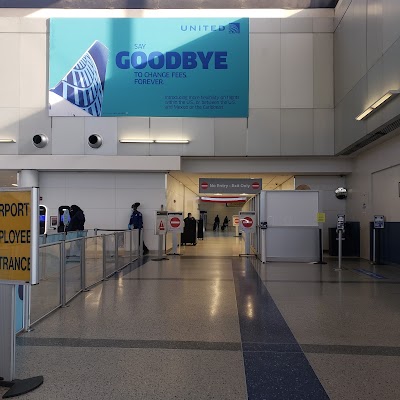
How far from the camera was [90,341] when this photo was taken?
15.6ft

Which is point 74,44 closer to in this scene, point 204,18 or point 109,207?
point 204,18

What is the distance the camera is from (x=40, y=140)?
1517cm

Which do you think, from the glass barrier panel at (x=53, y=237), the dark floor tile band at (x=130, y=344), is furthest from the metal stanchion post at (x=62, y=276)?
the glass barrier panel at (x=53, y=237)

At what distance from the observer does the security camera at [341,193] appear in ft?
52.9

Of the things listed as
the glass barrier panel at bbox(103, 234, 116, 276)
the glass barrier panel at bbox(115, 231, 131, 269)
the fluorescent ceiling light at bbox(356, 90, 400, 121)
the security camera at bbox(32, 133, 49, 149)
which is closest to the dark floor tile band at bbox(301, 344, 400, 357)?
the glass barrier panel at bbox(103, 234, 116, 276)

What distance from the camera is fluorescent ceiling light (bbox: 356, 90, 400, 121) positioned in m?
9.11

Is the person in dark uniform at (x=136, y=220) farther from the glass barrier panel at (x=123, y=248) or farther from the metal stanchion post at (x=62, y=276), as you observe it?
the metal stanchion post at (x=62, y=276)

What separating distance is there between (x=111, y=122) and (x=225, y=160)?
426 cm

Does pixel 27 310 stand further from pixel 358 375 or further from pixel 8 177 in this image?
pixel 8 177

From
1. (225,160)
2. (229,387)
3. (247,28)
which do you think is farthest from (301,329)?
(247,28)

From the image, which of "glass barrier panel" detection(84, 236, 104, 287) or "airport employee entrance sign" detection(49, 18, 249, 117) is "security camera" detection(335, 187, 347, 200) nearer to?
"airport employee entrance sign" detection(49, 18, 249, 117)

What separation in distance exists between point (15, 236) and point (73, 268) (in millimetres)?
3462

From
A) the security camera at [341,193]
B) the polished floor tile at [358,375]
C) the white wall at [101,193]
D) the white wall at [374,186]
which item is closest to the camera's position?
the polished floor tile at [358,375]

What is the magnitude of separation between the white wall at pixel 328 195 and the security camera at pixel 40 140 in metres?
9.19
